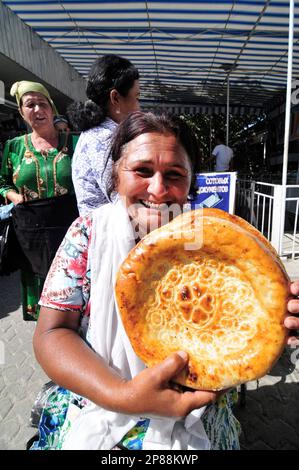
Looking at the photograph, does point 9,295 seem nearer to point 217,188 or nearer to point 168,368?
point 217,188

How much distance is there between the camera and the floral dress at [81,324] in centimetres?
120

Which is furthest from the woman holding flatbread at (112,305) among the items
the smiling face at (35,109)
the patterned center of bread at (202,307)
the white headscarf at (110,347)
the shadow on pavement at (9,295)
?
the shadow on pavement at (9,295)

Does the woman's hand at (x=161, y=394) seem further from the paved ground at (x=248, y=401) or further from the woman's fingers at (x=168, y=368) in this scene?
the paved ground at (x=248, y=401)

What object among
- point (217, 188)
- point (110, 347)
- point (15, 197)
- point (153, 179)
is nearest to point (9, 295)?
point (15, 197)

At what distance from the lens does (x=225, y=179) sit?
4.99m

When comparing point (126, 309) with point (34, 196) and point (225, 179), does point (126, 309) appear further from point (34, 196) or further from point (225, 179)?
point (225, 179)

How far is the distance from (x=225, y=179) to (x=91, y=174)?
11.3 ft

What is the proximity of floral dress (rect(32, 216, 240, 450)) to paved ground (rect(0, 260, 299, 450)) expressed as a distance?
1113 mm

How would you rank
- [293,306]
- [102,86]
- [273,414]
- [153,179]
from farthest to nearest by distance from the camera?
[273,414]
[102,86]
[153,179]
[293,306]

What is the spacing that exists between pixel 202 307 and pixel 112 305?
0.37m

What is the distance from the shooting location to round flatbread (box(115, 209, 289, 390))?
0.89 meters

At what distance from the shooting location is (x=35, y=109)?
2.51 meters

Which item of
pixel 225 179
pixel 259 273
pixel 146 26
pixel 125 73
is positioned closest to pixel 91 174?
pixel 125 73

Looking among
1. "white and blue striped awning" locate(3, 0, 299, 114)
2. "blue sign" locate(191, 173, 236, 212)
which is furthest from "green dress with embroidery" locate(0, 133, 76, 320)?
"white and blue striped awning" locate(3, 0, 299, 114)
